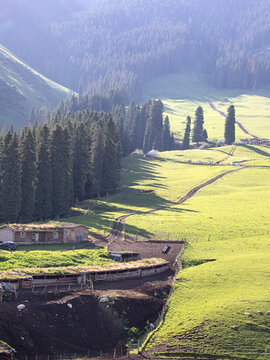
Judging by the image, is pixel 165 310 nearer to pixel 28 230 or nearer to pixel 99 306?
pixel 99 306

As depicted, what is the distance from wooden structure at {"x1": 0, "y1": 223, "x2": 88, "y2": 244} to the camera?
67.9 m

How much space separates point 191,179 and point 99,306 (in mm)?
86250

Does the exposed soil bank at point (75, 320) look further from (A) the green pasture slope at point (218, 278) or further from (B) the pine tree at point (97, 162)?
(B) the pine tree at point (97, 162)

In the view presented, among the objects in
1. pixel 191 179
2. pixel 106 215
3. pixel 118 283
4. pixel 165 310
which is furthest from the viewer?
Answer: pixel 191 179

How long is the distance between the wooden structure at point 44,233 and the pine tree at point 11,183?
12.4 meters

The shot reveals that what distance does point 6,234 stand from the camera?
223ft

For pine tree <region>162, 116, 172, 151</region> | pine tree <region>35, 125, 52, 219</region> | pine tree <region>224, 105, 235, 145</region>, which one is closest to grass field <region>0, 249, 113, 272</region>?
pine tree <region>35, 125, 52, 219</region>

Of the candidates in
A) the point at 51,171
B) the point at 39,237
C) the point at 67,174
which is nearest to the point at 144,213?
the point at 67,174

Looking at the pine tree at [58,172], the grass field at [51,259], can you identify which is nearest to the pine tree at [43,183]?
the pine tree at [58,172]

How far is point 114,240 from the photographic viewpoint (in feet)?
236

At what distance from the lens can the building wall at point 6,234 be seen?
67750mm

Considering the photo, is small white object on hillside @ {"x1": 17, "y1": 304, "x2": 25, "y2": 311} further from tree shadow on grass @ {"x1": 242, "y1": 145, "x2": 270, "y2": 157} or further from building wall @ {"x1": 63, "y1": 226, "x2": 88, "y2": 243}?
tree shadow on grass @ {"x1": 242, "y1": 145, "x2": 270, "y2": 157}

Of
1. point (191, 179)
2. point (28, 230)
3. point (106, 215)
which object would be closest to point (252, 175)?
point (191, 179)

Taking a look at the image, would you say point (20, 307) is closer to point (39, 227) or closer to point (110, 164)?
point (39, 227)
